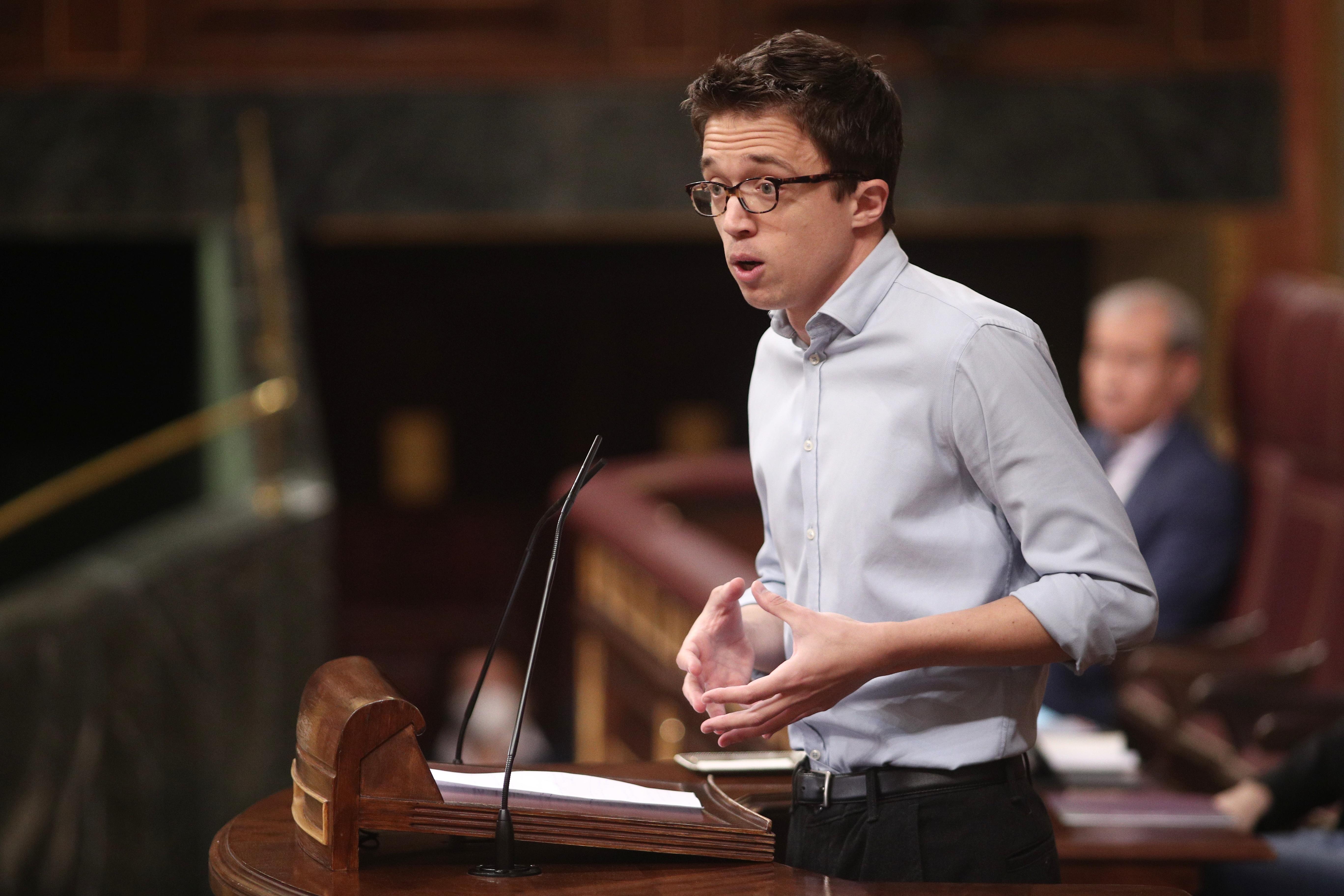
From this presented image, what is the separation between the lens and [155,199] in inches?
216

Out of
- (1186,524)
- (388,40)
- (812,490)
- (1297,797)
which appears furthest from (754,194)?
(388,40)

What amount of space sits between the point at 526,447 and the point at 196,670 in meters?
3.51

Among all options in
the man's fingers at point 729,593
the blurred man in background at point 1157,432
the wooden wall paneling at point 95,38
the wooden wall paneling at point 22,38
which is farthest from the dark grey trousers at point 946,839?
the wooden wall paneling at point 22,38

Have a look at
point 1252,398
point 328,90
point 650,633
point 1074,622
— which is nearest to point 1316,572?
point 1252,398

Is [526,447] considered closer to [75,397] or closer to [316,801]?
[75,397]

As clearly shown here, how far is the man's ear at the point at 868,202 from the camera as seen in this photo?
1.37 m

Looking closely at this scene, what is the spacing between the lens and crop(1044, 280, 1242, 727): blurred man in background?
3.72m

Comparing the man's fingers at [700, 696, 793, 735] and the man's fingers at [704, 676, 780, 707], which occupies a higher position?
the man's fingers at [704, 676, 780, 707]

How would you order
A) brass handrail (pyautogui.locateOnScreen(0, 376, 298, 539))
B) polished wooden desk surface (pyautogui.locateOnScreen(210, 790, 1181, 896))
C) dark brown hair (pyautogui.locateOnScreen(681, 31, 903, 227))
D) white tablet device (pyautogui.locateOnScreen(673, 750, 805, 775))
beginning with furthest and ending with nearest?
brass handrail (pyautogui.locateOnScreen(0, 376, 298, 539)) < white tablet device (pyautogui.locateOnScreen(673, 750, 805, 775)) < dark brown hair (pyautogui.locateOnScreen(681, 31, 903, 227)) < polished wooden desk surface (pyautogui.locateOnScreen(210, 790, 1181, 896))

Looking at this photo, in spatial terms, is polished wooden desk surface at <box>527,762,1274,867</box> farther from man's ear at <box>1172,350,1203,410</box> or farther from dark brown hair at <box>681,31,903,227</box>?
man's ear at <box>1172,350,1203,410</box>

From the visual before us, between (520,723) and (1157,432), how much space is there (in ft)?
9.12

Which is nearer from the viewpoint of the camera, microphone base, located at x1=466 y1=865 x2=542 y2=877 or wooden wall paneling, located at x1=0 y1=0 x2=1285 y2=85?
microphone base, located at x1=466 y1=865 x2=542 y2=877

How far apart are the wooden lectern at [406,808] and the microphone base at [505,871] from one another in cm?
3

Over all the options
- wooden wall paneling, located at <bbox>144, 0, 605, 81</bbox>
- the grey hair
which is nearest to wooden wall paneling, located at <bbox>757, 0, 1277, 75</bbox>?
wooden wall paneling, located at <bbox>144, 0, 605, 81</bbox>
